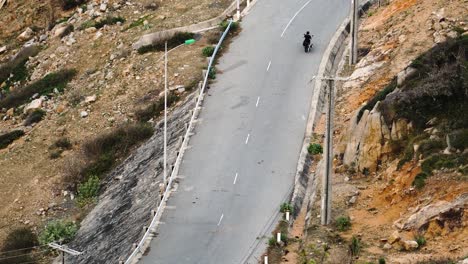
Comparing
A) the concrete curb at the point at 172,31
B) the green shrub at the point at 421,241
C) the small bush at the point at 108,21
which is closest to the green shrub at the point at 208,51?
the concrete curb at the point at 172,31

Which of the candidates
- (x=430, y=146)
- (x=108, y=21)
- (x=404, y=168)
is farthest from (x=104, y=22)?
(x=430, y=146)

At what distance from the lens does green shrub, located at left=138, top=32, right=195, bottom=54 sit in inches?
1951

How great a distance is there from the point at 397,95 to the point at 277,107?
965 cm

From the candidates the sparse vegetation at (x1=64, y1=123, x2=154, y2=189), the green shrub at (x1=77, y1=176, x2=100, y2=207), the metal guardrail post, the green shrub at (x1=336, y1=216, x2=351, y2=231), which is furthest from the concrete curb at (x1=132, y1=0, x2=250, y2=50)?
the green shrub at (x1=336, y1=216, x2=351, y2=231)

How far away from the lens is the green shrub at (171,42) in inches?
1951

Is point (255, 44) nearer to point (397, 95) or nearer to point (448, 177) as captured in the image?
point (397, 95)

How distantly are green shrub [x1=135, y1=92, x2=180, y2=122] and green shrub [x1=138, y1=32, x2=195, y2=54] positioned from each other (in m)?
6.66

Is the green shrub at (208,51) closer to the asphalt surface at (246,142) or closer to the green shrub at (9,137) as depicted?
the asphalt surface at (246,142)

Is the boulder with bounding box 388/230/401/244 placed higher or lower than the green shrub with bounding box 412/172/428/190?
lower

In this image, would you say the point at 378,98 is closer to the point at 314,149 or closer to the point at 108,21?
the point at 314,149

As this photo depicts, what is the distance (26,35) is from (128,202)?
3094cm

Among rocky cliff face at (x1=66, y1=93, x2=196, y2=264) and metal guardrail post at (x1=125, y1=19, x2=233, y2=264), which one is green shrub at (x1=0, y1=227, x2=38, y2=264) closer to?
rocky cliff face at (x1=66, y1=93, x2=196, y2=264)

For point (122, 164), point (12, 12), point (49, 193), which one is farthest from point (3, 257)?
point (12, 12)

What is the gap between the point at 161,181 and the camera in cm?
3553
